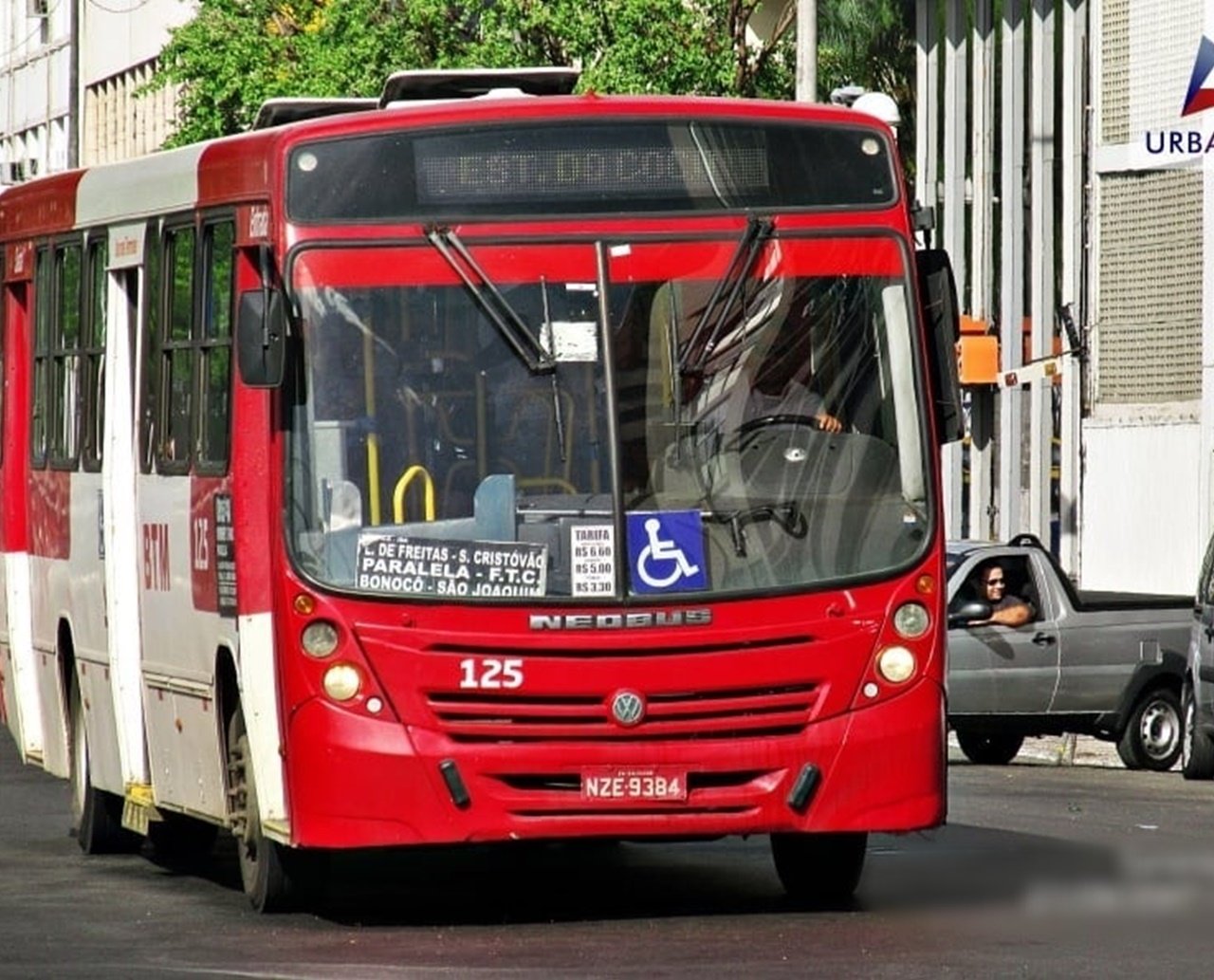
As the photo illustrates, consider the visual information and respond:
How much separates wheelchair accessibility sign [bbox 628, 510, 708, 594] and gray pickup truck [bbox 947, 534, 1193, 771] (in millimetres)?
11307

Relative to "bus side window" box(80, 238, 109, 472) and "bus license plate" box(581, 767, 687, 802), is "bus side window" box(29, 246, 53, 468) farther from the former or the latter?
"bus license plate" box(581, 767, 687, 802)

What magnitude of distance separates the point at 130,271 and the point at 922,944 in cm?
507

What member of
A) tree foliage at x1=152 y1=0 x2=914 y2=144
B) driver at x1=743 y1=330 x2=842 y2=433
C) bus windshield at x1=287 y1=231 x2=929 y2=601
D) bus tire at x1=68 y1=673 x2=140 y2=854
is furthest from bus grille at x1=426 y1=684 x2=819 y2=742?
tree foliage at x1=152 y1=0 x2=914 y2=144

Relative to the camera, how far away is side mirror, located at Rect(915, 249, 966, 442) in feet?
42.8

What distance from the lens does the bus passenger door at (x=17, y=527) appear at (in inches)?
695

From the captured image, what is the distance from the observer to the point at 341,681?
40.8 feet

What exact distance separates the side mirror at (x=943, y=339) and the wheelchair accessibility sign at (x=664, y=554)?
1.10m

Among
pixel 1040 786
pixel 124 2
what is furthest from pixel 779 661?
pixel 124 2

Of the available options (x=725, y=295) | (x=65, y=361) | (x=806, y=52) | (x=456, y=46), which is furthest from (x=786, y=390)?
(x=456, y=46)

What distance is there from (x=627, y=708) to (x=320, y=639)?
1.07 m

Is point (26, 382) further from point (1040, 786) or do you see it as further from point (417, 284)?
point (1040, 786)

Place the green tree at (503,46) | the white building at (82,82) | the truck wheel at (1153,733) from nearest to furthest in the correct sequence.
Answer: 1. the truck wheel at (1153,733)
2. the green tree at (503,46)
3. the white building at (82,82)

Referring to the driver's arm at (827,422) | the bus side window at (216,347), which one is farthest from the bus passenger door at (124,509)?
the driver's arm at (827,422)

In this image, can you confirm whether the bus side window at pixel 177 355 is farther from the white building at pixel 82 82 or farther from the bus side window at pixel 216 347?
the white building at pixel 82 82
